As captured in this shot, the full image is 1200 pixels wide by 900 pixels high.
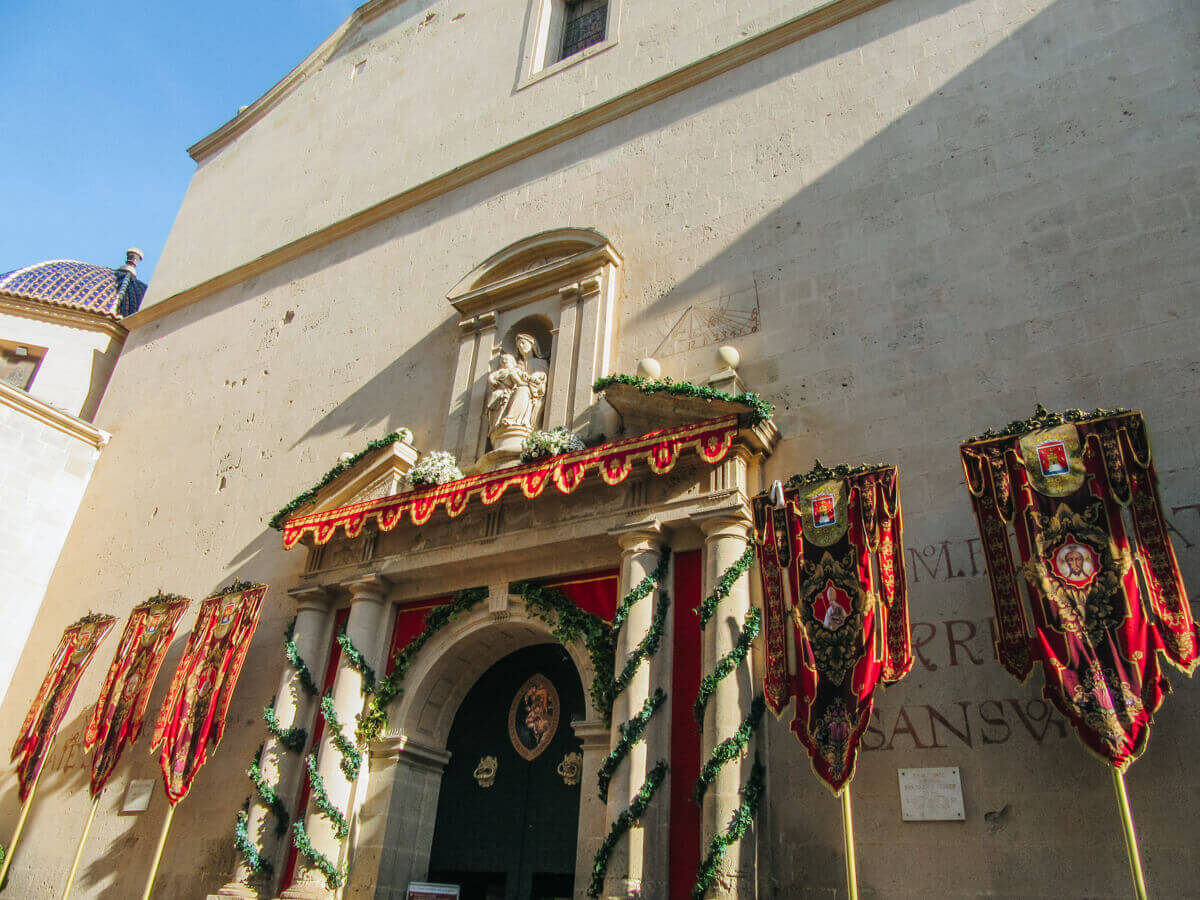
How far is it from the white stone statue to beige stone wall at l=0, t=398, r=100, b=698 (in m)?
7.63

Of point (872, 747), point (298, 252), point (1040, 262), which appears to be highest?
point (298, 252)

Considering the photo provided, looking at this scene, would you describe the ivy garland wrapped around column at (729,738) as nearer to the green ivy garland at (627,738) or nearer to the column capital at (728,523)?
the column capital at (728,523)

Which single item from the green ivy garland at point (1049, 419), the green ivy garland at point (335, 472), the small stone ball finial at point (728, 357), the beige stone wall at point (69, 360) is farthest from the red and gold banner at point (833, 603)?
the beige stone wall at point (69, 360)

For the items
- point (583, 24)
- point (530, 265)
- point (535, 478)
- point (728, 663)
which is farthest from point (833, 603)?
point (583, 24)

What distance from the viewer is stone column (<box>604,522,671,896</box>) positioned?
746 centimetres

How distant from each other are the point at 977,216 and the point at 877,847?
6070 mm

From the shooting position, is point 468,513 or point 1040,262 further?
point 468,513

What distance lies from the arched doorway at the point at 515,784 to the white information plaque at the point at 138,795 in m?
3.81

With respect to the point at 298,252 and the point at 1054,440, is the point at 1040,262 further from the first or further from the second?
the point at 298,252

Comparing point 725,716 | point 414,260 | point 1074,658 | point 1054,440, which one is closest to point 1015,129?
point 1054,440

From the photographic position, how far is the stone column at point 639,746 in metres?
7.46

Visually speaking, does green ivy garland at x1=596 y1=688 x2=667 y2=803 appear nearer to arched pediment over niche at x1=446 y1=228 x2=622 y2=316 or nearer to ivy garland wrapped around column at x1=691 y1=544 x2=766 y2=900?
ivy garland wrapped around column at x1=691 y1=544 x2=766 y2=900

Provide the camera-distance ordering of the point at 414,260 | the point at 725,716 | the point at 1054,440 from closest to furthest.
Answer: the point at 1054,440 < the point at 725,716 < the point at 414,260

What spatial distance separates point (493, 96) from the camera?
49.8 ft
